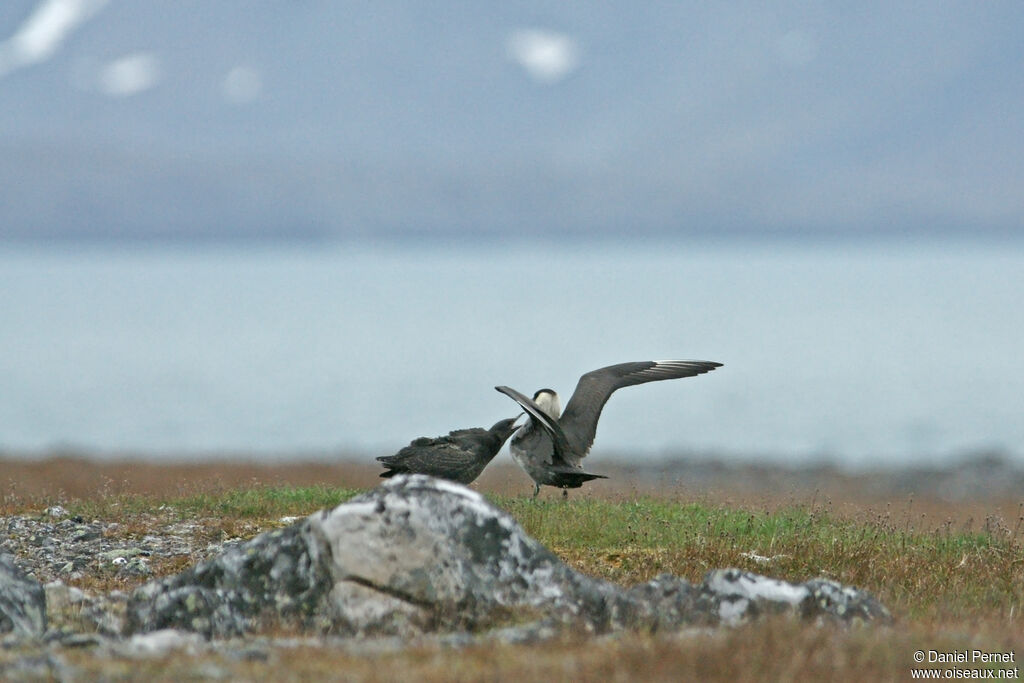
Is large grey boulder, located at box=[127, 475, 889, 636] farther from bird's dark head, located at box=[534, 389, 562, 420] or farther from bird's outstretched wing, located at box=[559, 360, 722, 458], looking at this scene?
bird's outstretched wing, located at box=[559, 360, 722, 458]

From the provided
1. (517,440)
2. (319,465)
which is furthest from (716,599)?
(319,465)

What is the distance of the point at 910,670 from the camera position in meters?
7.92

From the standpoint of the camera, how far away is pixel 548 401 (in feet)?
57.8

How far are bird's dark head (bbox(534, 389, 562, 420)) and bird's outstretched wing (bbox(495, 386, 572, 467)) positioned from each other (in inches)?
Answer: 11.4

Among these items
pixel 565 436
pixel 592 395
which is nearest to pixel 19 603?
pixel 565 436

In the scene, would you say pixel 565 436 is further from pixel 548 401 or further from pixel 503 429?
pixel 503 429

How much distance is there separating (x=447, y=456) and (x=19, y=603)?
25.3 ft

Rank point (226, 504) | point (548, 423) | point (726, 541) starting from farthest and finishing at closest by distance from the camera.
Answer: point (226, 504)
point (548, 423)
point (726, 541)

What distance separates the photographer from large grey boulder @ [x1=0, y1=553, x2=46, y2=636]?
31.5 ft

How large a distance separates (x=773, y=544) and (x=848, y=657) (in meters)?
6.75

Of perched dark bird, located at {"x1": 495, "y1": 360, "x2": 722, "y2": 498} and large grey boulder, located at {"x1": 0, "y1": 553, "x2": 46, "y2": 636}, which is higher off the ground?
perched dark bird, located at {"x1": 495, "y1": 360, "x2": 722, "y2": 498}

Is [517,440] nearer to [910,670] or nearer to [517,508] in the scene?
[517,508]
